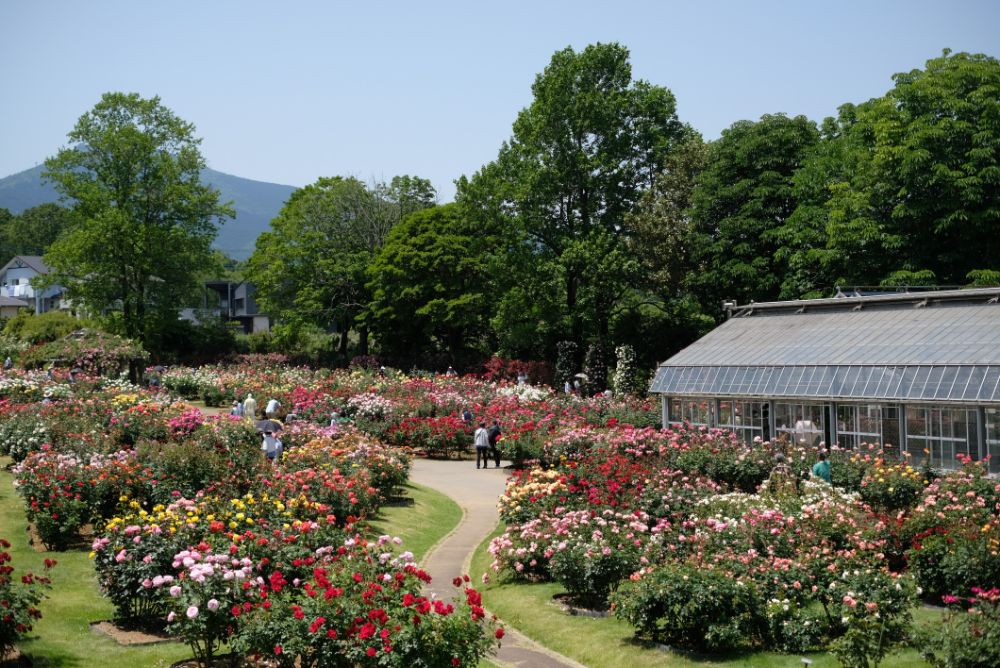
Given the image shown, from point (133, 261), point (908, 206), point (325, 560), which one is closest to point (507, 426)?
point (908, 206)

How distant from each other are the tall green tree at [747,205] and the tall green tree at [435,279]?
1132cm

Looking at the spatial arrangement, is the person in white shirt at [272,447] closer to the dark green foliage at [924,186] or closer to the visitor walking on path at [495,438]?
Answer: the visitor walking on path at [495,438]

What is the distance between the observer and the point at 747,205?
3966cm

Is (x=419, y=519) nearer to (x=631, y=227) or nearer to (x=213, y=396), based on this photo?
(x=213, y=396)

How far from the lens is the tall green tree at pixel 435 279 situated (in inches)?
1909

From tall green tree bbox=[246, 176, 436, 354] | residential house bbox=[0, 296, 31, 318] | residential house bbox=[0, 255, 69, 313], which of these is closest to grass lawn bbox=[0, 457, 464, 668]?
tall green tree bbox=[246, 176, 436, 354]

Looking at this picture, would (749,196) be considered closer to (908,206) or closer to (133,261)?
(908,206)

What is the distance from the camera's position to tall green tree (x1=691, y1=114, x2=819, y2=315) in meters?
39.5

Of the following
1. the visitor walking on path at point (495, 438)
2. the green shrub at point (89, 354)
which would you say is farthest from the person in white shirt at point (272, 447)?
the green shrub at point (89, 354)

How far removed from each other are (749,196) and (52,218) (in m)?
93.0

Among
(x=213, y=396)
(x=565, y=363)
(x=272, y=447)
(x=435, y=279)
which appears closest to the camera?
(x=272, y=447)

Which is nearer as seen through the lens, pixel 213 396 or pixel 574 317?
pixel 213 396

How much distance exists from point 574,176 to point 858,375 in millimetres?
22370

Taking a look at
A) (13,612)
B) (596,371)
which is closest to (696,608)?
(13,612)
